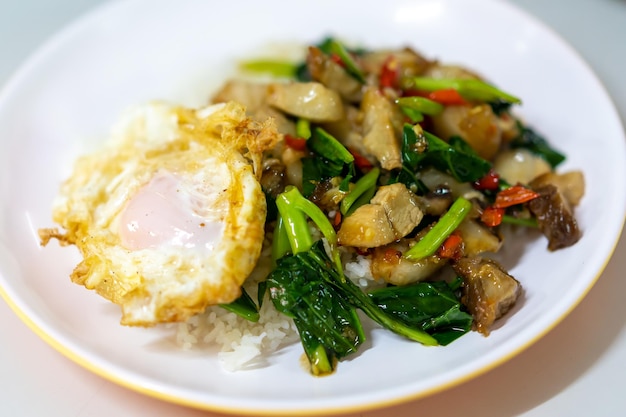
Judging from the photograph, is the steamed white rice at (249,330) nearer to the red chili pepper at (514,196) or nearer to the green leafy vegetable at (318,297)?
the green leafy vegetable at (318,297)

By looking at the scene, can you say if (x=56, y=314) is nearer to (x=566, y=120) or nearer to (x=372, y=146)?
(x=372, y=146)

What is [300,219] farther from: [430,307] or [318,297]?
[430,307]

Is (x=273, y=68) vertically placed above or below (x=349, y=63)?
below

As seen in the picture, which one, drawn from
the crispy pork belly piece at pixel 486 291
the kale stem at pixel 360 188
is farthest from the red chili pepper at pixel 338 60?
the crispy pork belly piece at pixel 486 291

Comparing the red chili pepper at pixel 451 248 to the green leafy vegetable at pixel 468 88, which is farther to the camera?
the green leafy vegetable at pixel 468 88

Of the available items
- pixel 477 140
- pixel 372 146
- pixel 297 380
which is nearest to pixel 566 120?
pixel 477 140

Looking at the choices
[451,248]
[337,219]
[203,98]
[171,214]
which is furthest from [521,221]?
[203,98]

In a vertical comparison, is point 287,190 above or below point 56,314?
above
